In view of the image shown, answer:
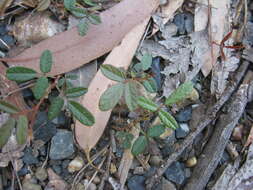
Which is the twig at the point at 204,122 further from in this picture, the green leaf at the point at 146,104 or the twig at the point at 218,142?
the green leaf at the point at 146,104

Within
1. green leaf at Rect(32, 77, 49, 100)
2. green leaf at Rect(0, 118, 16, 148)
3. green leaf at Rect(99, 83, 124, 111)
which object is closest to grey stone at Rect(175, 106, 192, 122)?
green leaf at Rect(99, 83, 124, 111)

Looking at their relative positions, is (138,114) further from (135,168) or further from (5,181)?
(5,181)

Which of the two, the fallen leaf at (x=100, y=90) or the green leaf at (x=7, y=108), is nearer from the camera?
the green leaf at (x=7, y=108)

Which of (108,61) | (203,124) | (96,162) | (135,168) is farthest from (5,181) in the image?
(203,124)

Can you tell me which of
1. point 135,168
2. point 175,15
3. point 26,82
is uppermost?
point 175,15

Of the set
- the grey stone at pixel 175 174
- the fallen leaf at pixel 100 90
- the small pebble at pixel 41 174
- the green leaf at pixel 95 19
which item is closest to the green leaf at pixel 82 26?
the green leaf at pixel 95 19

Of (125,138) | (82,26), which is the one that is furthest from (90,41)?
(125,138)
